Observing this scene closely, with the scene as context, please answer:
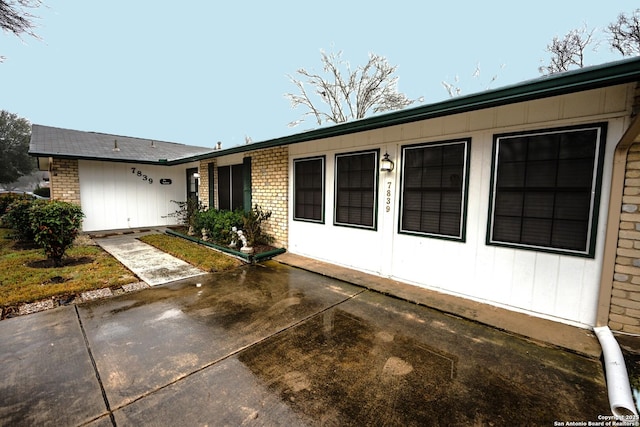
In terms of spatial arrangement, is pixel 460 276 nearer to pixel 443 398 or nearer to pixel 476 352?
pixel 476 352

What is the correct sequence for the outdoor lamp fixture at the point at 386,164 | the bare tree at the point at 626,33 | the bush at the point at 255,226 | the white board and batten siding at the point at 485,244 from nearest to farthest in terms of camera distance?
1. the white board and batten siding at the point at 485,244
2. the outdoor lamp fixture at the point at 386,164
3. the bush at the point at 255,226
4. the bare tree at the point at 626,33

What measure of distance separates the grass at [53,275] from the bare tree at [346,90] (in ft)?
48.6

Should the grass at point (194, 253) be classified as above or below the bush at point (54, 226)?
below

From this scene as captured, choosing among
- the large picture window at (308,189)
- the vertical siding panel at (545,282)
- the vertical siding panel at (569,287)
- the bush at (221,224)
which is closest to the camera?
the vertical siding panel at (569,287)

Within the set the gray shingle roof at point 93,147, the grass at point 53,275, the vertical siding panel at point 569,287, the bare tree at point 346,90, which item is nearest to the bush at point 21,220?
the grass at point 53,275

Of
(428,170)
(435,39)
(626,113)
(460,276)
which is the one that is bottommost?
(460,276)

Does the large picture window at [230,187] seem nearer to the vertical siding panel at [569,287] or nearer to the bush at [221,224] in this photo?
the bush at [221,224]

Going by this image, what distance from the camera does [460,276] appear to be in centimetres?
391

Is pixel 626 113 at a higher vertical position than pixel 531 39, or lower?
lower

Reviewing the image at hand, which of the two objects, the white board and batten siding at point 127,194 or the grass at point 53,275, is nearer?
the grass at point 53,275

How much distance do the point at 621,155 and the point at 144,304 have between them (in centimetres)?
570

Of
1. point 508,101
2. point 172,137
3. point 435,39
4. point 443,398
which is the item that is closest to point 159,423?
point 443,398

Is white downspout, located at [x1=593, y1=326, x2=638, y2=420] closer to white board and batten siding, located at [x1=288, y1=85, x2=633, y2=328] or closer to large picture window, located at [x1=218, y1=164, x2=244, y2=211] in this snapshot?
white board and batten siding, located at [x1=288, y1=85, x2=633, y2=328]

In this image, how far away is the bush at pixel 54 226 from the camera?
4859mm
